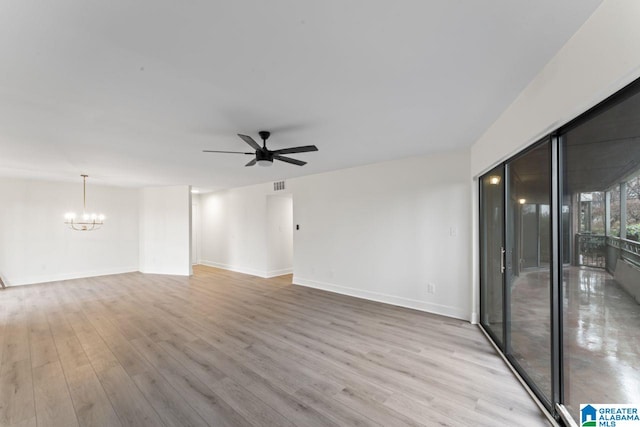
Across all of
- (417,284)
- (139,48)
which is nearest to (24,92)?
(139,48)

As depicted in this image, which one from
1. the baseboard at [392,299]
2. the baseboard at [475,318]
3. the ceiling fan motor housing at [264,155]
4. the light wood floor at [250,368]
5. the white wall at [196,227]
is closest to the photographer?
the light wood floor at [250,368]

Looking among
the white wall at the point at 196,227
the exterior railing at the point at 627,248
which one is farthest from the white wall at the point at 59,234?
the exterior railing at the point at 627,248

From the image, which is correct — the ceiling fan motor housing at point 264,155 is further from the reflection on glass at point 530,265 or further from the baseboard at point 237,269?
the baseboard at point 237,269

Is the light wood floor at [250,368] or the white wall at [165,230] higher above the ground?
the white wall at [165,230]

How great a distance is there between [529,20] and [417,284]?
144 inches

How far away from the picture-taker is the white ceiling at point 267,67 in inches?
52.4

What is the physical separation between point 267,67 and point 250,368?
8.90ft

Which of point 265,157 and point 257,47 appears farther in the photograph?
point 265,157

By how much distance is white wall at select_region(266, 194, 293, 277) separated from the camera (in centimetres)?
692

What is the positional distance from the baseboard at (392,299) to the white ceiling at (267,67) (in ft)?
8.21

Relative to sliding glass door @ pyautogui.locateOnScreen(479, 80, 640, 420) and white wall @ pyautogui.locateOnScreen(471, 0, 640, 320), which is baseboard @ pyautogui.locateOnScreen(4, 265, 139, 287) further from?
white wall @ pyautogui.locateOnScreen(471, 0, 640, 320)

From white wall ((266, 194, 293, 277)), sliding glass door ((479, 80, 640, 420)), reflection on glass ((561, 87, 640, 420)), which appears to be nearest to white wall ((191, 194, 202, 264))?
white wall ((266, 194, 293, 277))

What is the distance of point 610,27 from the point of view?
122cm

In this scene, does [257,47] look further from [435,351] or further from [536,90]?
[435,351]
